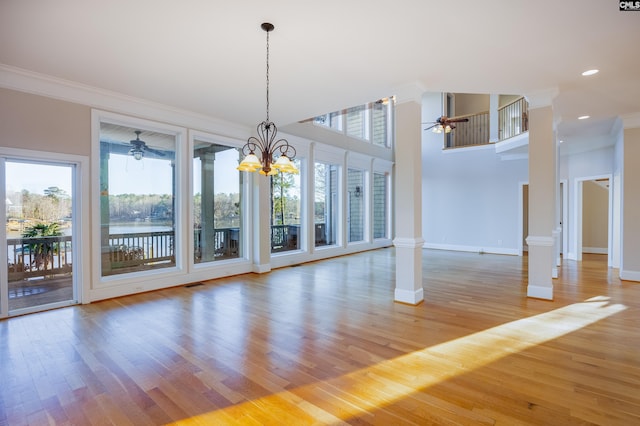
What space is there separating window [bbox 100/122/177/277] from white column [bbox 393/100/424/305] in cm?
392

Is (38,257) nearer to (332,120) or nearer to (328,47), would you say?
(328,47)

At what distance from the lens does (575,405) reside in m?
2.11

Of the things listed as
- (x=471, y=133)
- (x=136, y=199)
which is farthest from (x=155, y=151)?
(x=471, y=133)

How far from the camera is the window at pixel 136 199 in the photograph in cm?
482

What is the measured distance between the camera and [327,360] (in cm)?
277

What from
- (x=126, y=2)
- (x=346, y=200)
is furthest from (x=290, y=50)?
(x=346, y=200)

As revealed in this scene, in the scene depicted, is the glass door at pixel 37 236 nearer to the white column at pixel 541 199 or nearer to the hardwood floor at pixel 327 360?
the hardwood floor at pixel 327 360

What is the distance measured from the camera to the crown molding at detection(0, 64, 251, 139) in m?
3.89

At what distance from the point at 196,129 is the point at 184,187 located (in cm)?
110

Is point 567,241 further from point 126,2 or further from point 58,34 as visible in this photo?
point 58,34

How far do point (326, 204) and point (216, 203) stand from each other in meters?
3.49

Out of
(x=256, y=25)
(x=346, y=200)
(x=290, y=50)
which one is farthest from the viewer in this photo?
(x=346, y=200)

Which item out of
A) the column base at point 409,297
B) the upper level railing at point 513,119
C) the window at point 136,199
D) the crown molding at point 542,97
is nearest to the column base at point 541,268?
the column base at point 409,297

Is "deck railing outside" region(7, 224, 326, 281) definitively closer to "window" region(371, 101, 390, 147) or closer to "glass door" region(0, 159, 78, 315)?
"glass door" region(0, 159, 78, 315)
